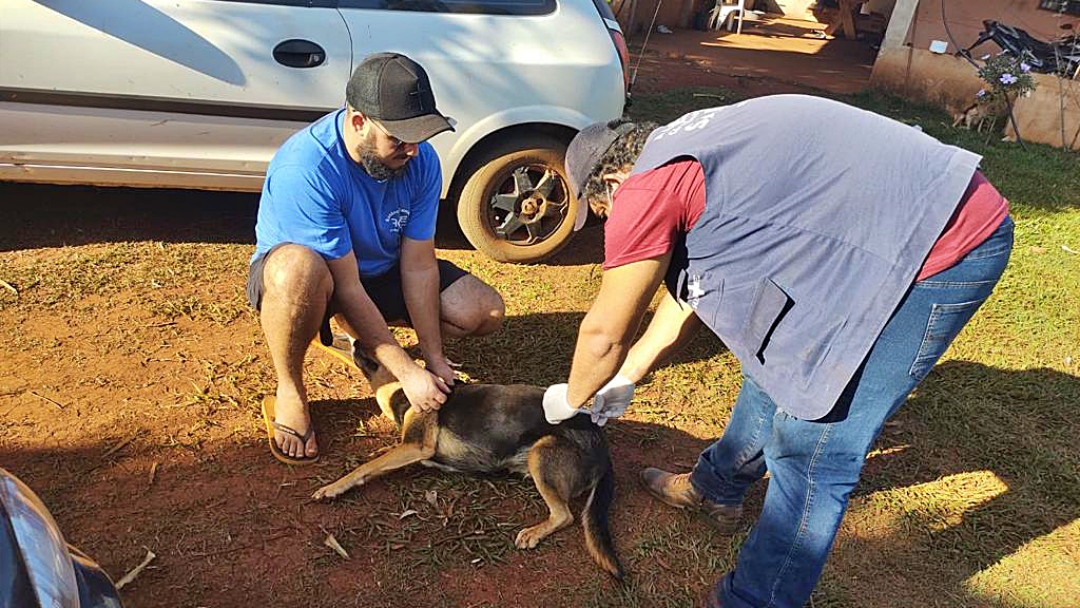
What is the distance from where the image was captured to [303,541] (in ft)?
8.86

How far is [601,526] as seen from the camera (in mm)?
2740

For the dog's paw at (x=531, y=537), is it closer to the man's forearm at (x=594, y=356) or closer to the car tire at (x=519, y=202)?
the man's forearm at (x=594, y=356)

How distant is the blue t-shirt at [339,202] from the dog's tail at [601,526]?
1.31m

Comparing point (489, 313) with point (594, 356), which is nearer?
point (594, 356)

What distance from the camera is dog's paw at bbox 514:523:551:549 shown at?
280 cm

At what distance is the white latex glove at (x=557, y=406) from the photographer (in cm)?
267

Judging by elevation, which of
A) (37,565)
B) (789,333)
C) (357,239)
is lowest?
(357,239)

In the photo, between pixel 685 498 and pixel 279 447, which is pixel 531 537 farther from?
pixel 279 447

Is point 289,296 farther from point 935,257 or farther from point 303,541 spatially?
point 935,257

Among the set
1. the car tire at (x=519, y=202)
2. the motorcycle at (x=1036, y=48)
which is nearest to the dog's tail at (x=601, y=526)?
the car tire at (x=519, y=202)

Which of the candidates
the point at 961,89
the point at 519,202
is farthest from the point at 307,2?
the point at 961,89

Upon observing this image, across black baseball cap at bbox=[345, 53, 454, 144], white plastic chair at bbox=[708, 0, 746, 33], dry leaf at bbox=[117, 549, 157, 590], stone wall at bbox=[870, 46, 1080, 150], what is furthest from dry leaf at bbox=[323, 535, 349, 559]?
white plastic chair at bbox=[708, 0, 746, 33]

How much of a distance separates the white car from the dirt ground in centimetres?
59

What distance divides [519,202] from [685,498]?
7.62ft
